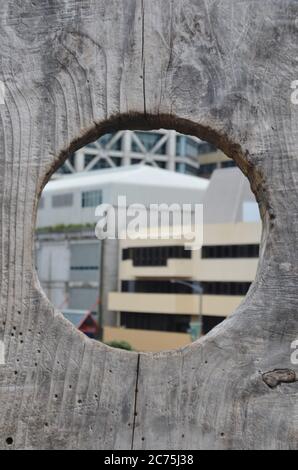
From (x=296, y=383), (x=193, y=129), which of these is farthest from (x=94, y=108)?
(x=296, y=383)

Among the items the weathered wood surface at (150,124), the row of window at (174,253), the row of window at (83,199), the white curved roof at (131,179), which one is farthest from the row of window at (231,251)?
the weathered wood surface at (150,124)

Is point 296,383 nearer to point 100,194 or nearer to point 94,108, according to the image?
point 94,108

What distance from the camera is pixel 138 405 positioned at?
9.09ft

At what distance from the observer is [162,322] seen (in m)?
36.5

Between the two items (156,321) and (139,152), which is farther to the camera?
(139,152)

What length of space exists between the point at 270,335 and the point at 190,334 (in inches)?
1248

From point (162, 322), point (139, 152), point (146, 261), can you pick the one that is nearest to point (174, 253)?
point (146, 261)

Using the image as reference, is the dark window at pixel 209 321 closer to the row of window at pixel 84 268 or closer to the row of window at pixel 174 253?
the row of window at pixel 174 253

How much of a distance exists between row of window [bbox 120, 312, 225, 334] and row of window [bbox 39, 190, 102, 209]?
293 inches

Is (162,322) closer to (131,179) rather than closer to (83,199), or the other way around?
(131,179)

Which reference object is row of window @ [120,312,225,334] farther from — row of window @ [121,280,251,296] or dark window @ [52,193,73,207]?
dark window @ [52,193,73,207]

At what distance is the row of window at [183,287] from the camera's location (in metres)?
33.0

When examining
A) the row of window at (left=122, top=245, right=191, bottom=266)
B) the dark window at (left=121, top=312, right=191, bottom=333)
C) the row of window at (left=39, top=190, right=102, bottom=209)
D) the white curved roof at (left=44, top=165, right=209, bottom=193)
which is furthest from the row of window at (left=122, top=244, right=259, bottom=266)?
the white curved roof at (left=44, top=165, right=209, bottom=193)

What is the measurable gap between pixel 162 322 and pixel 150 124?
3379 centimetres
